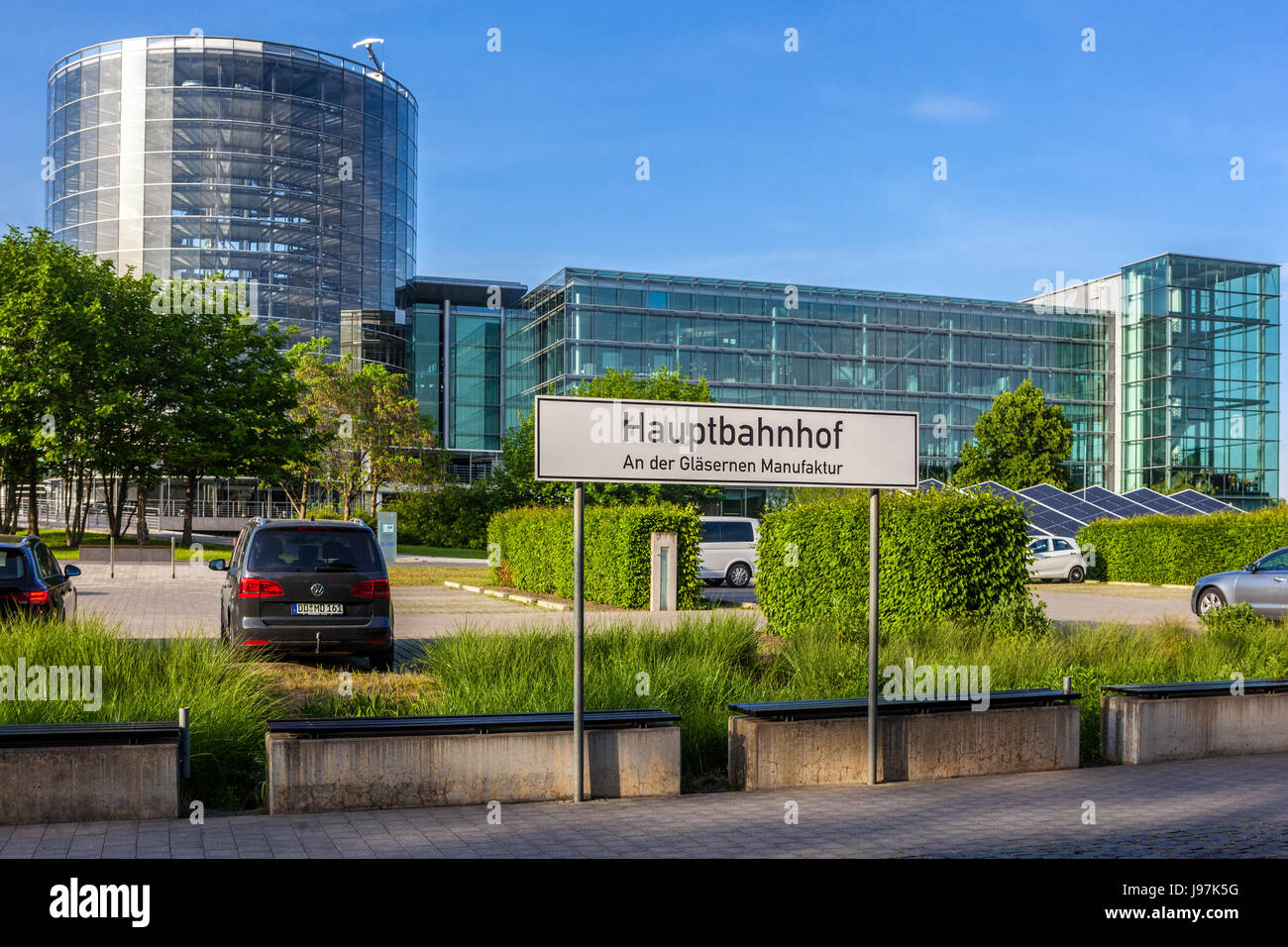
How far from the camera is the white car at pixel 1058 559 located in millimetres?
36344

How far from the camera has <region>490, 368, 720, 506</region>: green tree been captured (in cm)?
4537

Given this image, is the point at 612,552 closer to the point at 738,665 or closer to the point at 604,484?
the point at 738,665

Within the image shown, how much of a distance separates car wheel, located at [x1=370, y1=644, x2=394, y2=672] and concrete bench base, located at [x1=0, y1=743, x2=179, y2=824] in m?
5.59

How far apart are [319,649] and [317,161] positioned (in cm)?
7396

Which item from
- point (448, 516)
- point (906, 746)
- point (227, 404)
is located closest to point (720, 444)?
point (906, 746)

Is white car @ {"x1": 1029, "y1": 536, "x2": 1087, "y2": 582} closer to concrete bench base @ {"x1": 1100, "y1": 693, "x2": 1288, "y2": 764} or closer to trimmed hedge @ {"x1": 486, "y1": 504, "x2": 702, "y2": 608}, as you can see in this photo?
trimmed hedge @ {"x1": 486, "y1": 504, "x2": 702, "y2": 608}

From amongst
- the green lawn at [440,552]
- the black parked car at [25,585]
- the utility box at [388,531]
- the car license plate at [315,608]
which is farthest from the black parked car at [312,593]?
the green lawn at [440,552]

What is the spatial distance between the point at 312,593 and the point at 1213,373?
246 ft

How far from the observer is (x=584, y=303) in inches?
2606

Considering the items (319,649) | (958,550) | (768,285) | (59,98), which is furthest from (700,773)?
(59,98)

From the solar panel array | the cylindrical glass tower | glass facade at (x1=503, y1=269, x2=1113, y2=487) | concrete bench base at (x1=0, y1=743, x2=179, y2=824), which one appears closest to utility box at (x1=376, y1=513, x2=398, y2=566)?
the solar panel array

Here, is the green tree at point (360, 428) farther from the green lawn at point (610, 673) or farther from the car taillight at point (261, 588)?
the green lawn at point (610, 673)

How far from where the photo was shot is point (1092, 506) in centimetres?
4578
